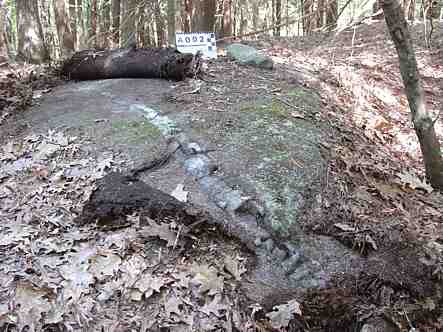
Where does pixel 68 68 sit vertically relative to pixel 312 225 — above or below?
above

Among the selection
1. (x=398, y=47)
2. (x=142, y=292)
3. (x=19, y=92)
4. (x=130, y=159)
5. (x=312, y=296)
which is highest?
(x=398, y=47)

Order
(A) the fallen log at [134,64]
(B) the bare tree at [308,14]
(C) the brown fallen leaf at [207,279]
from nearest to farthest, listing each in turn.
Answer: (C) the brown fallen leaf at [207,279] → (B) the bare tree at [308,14] → (A) the fallen log at [134,64]

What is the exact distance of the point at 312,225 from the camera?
3.55m

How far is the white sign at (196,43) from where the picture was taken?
19.2 ft

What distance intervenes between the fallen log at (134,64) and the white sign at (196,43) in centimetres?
19

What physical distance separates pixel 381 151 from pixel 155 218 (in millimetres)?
3019

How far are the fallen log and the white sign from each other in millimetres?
192

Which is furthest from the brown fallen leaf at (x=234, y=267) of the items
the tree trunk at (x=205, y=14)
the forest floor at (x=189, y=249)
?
the tree trunk at (x=205, y=14)

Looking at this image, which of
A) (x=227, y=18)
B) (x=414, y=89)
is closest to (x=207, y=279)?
(x=414, y=89)

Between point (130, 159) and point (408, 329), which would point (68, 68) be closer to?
point (130, 159)

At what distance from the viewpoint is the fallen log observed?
5582 millimetres

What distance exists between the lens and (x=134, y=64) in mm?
5656

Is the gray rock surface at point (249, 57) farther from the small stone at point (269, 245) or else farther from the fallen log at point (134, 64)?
the small stone at point (269, 245)

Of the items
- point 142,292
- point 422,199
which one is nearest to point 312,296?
point 142,292
